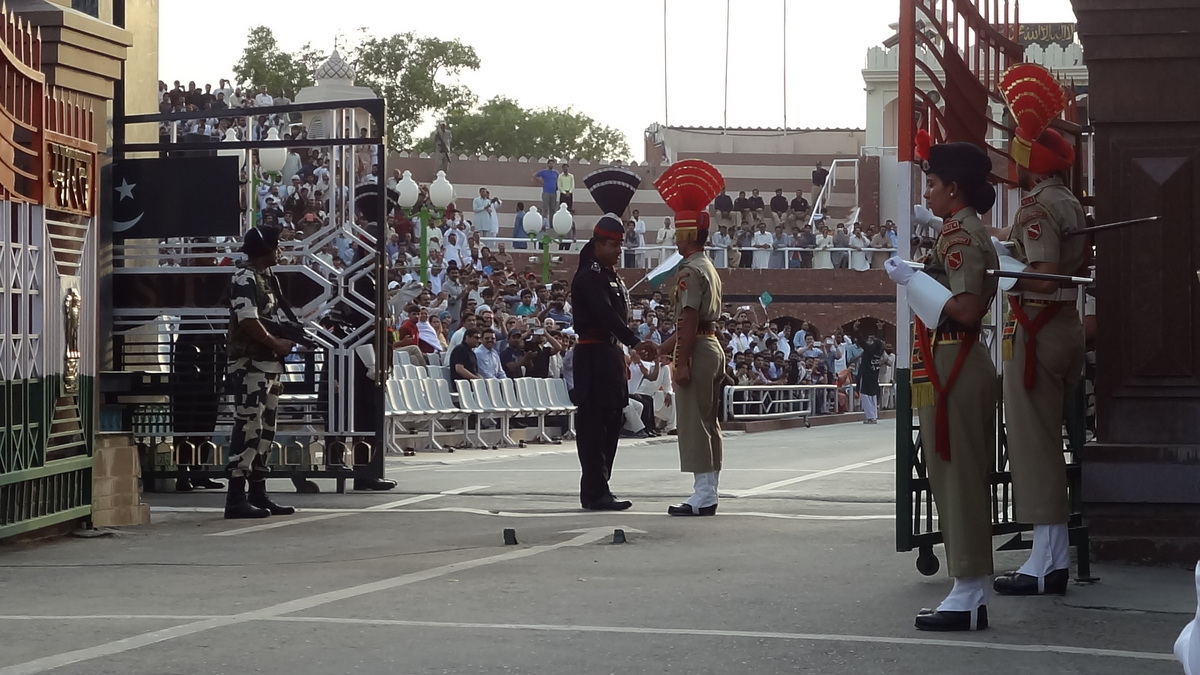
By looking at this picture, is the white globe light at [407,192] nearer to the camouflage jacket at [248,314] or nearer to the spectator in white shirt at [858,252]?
the camouflage jacket at [248,314]

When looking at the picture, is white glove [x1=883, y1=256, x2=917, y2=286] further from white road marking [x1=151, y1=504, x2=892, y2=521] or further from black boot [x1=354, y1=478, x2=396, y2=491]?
black boot [x1=354, y1=478, x2=396, y2=491]

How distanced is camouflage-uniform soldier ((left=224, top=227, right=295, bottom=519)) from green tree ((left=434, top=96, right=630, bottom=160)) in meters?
82.6

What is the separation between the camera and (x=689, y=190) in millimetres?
11977

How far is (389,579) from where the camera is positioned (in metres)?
Result: 8.16

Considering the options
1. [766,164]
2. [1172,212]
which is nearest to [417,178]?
[766,164]

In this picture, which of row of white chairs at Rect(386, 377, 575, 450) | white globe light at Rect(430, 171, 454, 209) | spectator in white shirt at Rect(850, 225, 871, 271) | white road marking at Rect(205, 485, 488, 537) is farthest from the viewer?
spectator in white shirt at Rect(850, 225, 871, 271)

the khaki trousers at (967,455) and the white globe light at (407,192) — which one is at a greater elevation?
the white globe light at (407,192)

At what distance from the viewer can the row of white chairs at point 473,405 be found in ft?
64.3

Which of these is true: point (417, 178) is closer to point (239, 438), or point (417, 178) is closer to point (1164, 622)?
point (239, 438)

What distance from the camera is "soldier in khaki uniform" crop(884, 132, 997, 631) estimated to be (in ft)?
21.9

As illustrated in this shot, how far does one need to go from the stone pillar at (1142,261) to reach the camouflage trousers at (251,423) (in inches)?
200

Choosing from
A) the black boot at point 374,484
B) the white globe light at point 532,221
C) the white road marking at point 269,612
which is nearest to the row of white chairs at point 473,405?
the black boot at point 374,484

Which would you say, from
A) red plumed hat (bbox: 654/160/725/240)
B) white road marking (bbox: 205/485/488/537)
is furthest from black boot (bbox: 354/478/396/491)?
red plumed hat (bbox: 654/160/725/240)

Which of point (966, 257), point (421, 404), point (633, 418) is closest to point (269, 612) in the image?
point (966, 257)
